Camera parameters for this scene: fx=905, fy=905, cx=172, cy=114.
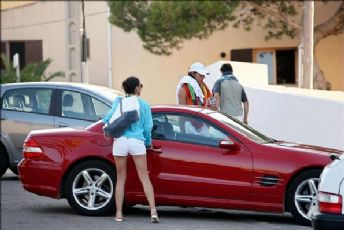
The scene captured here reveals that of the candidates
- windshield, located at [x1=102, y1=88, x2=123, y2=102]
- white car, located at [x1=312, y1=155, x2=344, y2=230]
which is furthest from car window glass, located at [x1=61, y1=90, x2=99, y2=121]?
white car, located at [x1=312, y1=155, x2=344, y2=230]

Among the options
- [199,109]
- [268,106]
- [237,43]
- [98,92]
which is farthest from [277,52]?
[199,109]

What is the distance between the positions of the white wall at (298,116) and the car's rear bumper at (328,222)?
8.56m

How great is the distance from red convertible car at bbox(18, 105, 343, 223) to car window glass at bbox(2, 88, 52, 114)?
10.4ft

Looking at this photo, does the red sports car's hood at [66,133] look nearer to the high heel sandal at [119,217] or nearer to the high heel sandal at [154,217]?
the high heel sandal at [119,217]

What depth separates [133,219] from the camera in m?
10.3

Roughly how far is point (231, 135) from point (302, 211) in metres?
1.16

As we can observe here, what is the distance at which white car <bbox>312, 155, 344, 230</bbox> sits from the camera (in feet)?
22.8

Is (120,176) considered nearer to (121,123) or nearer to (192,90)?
(121,123)

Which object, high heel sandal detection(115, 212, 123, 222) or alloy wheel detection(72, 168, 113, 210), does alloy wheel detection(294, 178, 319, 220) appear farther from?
alloy wheel detection(72, 168, 113, 210)

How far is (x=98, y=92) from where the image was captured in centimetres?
1378

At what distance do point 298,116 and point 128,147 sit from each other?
23.4 feet

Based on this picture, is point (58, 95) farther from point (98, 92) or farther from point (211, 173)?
point (211, 173)

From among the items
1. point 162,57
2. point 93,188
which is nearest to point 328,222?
point 93,188

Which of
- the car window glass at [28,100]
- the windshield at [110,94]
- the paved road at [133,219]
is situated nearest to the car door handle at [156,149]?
the paved road at [133,219]
